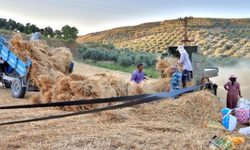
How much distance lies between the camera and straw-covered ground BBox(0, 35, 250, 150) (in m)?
3.92

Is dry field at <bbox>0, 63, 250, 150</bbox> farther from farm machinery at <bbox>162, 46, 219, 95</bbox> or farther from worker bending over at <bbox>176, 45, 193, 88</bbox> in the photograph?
farm machinery at <bbox>162, 46, 219, 95</bbox>

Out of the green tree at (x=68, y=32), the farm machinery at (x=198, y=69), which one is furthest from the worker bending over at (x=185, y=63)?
the green tree at (x=68, y=32)

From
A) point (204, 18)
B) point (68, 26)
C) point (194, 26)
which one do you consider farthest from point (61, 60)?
point (204, 18)

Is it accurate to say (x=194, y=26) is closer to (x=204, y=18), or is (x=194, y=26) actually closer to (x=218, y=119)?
(x=204, y=18)

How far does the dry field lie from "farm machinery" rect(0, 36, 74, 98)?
2.07 metres

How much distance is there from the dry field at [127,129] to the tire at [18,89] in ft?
7.71

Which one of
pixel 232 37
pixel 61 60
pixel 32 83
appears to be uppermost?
pixel 232 37

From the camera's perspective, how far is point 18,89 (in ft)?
29.2

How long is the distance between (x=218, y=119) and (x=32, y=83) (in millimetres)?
5893

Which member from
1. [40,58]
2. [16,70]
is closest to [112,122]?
[40,58]

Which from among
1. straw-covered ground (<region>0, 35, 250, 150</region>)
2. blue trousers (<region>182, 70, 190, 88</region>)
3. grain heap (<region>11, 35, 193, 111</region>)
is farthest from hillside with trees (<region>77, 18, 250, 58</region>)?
straw-covered ground (<region>0, 35, 250, 150</region>)

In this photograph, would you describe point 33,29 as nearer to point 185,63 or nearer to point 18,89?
point 18,89

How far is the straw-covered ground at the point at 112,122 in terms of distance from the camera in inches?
154

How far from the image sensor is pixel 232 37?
136 feet
